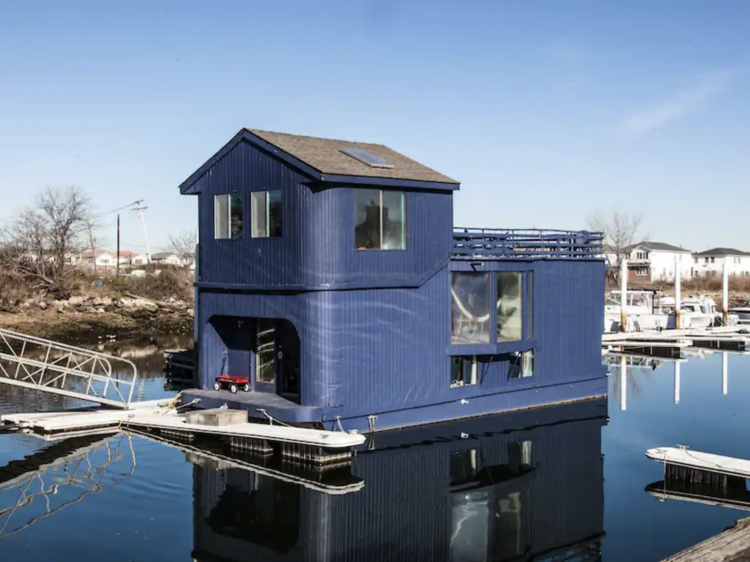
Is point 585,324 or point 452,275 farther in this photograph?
point 585,324

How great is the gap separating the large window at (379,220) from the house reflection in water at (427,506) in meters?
5.16

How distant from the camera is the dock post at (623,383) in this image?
29636 mm

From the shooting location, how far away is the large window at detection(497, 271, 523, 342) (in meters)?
25.1

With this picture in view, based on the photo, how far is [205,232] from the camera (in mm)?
24844

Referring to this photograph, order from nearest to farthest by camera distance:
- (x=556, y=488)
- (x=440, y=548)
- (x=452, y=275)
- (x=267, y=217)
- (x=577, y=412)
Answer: (x=440, y=548) → (x=556, y=488) → (x=267, y=217) → (x=452, y=275) → (x=577, y=412)

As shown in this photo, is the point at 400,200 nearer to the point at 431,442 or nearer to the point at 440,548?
the point at 431,442

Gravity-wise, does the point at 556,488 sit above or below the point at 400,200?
below

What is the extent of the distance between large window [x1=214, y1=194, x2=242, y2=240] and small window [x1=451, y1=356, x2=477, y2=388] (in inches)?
290

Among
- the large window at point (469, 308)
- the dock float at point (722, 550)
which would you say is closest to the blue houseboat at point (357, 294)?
the large window at point (469, 308)

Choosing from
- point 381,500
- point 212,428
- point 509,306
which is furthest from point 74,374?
point 509,306

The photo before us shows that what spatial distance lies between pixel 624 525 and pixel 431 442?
6656 mm

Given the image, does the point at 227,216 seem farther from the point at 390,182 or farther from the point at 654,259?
the point at 654,259

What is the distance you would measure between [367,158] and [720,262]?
12313 cm

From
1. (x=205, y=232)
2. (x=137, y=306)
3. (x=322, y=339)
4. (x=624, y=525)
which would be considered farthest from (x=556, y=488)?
(x=137, y=306)
